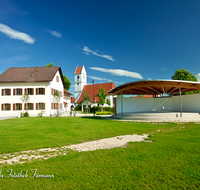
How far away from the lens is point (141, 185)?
3.38 m

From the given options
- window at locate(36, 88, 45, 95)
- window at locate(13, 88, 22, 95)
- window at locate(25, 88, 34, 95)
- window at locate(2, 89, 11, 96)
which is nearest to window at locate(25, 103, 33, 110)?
window at locate(25, 88, 34, 95)

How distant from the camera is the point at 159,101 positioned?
25484mm

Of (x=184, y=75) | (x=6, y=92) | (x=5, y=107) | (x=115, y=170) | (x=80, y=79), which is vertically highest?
(x=80, y=79)

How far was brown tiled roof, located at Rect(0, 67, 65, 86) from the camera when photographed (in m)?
28.1

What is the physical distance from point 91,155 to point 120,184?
210 centimetres

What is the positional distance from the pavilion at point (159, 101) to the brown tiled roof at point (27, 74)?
1346 cm

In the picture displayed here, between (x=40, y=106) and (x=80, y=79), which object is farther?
(x=80, y=79)

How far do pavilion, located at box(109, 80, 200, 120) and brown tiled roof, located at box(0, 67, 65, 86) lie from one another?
44.2 ft

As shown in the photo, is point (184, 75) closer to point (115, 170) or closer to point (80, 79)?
point (80, 79)

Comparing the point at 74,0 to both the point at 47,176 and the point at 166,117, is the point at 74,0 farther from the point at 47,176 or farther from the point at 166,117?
the point at 47,176

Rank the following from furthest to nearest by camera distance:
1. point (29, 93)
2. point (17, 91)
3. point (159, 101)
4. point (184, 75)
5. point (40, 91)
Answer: point (184, 75) → point (17, 91) → point (29, 93) → point (40, 91) → point (159, 101)

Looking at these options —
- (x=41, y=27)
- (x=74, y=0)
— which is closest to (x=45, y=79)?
(x=41, y=27)

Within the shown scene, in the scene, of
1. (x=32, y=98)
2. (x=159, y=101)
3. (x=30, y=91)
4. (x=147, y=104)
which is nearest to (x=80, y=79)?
(x=30, y=91)

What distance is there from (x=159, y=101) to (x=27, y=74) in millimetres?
24669
